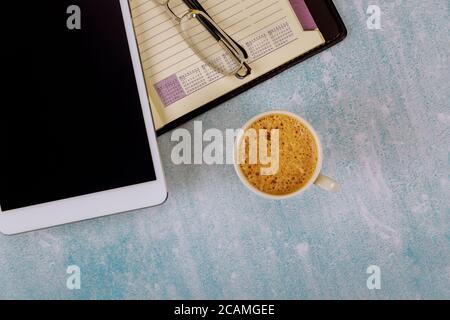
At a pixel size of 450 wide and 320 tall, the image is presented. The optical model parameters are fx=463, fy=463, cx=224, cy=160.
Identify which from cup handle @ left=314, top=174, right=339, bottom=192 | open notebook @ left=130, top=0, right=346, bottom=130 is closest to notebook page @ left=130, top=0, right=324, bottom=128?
open notebook @ left=130, top=0, right=346, bottom=130

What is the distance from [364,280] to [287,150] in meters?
0.23

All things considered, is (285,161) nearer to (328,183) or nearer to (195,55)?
(328,183)

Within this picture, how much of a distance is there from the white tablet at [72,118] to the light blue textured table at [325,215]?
0.20 feet

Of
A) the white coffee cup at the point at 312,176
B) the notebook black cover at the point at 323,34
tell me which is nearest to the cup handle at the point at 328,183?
the white coffee cup at the point at 312,176

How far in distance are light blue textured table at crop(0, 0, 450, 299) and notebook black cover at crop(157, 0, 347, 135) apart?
0.04 feet

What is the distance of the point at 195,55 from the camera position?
612 millimetres

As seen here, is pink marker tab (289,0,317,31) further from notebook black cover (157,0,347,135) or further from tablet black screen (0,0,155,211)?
tablet black screen (0,0,155,211)

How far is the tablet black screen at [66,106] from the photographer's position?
563mm

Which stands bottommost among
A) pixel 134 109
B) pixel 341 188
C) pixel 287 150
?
pixel 341 188

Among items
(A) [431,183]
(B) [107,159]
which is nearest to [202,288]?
(B) [107,159]

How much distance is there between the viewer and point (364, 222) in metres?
0.64

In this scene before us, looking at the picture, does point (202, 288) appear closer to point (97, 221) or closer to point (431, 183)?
point (97, 221)

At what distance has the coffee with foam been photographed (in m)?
0.57

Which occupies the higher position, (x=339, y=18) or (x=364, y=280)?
(x=339, y=18)
